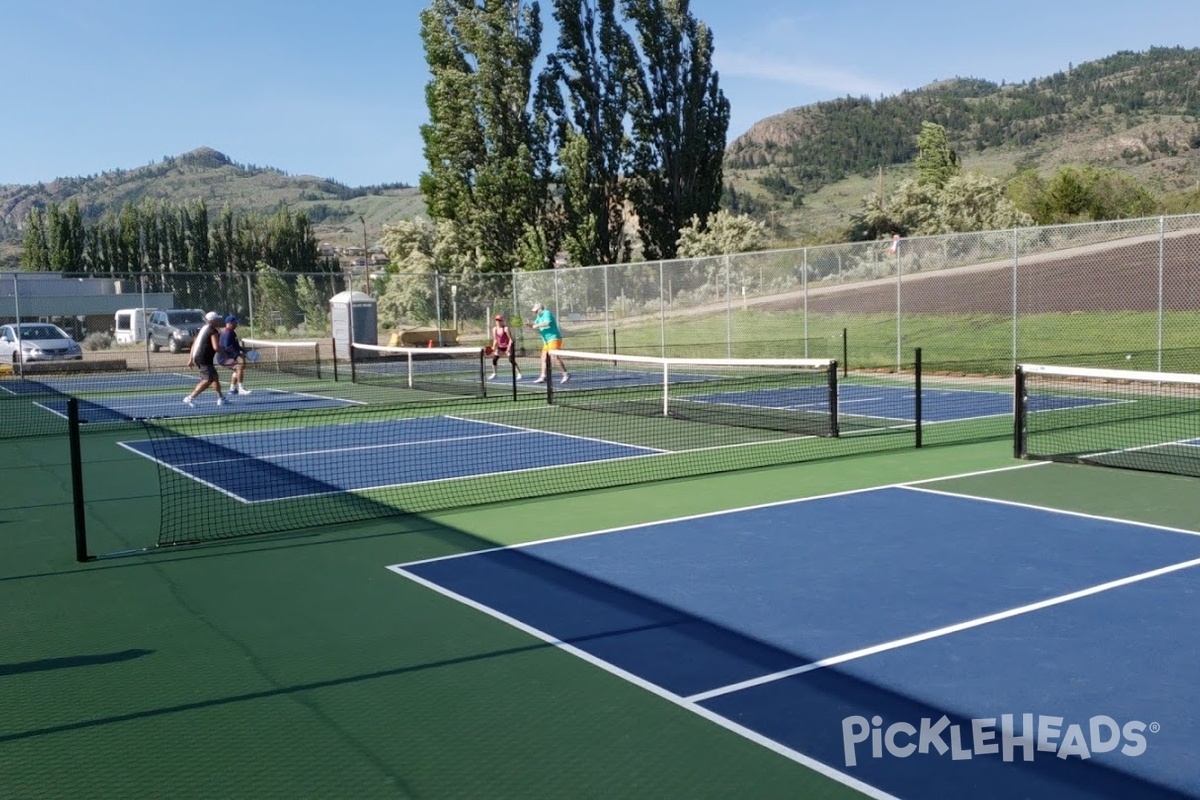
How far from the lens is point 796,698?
17.1ft

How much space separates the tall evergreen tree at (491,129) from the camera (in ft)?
139

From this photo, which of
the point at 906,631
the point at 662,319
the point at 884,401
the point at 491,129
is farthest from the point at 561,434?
the point at 491,129

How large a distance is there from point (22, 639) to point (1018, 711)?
17.7 feet

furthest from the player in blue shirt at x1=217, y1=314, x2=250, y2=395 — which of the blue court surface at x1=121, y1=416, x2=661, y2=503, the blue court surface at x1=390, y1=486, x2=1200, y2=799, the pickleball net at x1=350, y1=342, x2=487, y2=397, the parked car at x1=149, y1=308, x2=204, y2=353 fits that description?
the parked car at x1=149, y1=308, x2=204, y2=353

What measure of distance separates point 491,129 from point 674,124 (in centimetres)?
761

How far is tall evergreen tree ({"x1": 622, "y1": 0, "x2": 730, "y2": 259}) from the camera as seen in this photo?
147ft

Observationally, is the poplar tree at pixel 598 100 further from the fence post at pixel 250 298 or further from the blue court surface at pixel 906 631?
the blue court surface at pixel 906 631

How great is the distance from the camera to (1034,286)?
99.1 ft

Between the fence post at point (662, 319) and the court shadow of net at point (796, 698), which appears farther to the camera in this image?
the fence post at point (662, 319)

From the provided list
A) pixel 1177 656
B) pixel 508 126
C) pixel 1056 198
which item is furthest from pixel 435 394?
pixel 1056 198

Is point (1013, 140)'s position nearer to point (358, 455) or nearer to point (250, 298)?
point (250, 298)

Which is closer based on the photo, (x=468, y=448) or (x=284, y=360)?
(x=468, y=448)

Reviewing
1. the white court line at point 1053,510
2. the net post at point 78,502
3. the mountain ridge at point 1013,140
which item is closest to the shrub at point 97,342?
the net post at point 78,502

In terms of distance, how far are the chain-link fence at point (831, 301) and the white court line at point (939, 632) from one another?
15.9 meters
